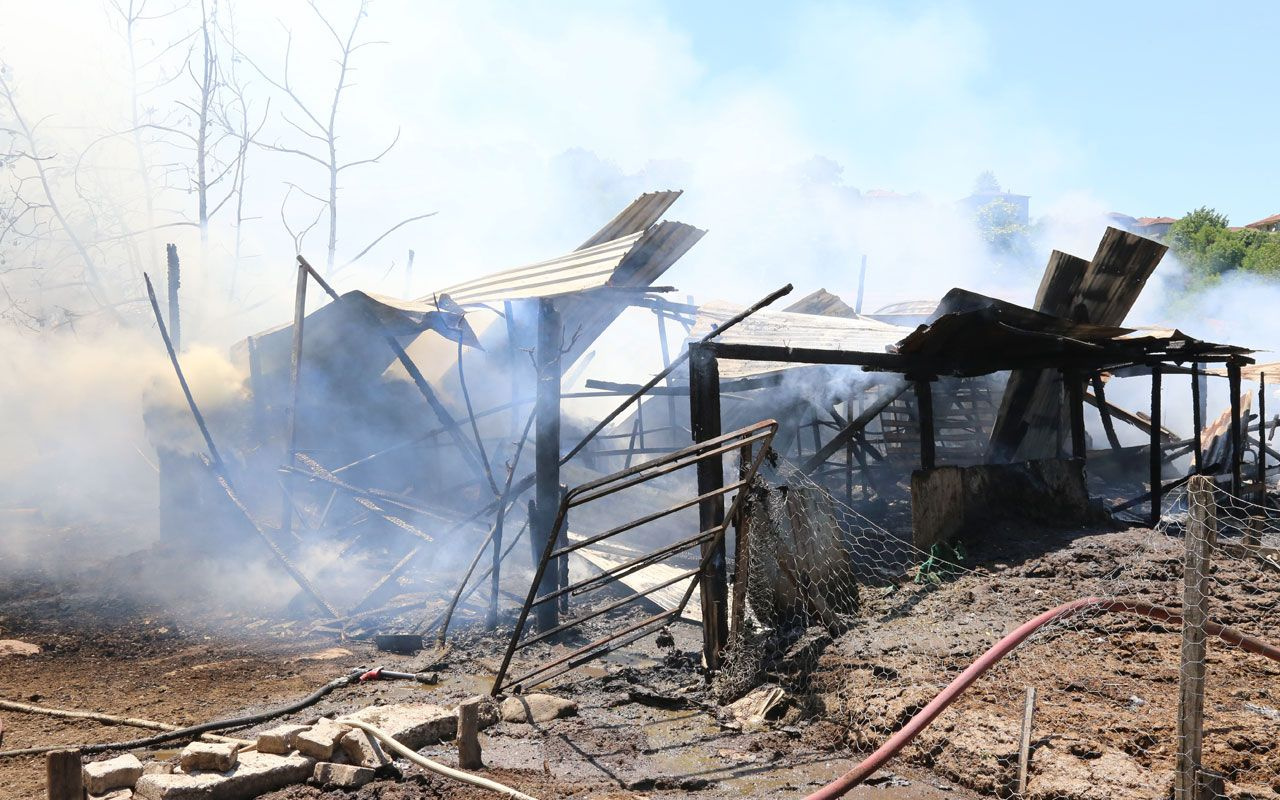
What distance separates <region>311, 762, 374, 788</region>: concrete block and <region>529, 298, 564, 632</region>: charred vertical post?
3742mm

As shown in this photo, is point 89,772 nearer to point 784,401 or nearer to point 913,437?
point 784,401

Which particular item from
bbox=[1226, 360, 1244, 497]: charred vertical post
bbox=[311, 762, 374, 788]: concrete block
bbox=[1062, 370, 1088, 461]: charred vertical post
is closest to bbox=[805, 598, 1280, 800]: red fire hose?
bbox=[311, 762, 374, 788]: concrete block

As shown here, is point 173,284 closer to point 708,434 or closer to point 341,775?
point 708,434

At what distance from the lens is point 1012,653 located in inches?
237

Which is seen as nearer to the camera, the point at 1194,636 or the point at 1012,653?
the point at 1194,636

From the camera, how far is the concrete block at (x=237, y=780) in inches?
181

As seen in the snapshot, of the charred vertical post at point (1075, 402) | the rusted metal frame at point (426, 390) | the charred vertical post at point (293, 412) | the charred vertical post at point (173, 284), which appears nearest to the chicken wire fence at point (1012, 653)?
the charred vertical post at point (1075, 402)

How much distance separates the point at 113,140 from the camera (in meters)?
24.7

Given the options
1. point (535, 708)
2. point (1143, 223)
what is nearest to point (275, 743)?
point (535, 708)

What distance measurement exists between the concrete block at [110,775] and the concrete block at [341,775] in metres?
0.99

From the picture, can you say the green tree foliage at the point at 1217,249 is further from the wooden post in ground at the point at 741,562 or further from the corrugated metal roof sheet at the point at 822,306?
the wooden post in ground at the point at 741,562

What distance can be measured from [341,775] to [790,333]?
7.35m

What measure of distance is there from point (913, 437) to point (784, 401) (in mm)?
2705

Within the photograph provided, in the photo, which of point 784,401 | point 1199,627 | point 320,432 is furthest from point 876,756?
point 320,432
